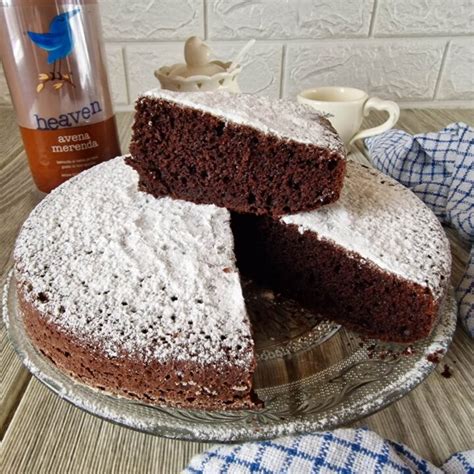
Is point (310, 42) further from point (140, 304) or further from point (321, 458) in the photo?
point (321, 458)

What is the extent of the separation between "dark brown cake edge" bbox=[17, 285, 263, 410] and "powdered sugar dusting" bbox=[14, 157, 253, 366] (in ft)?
0.06

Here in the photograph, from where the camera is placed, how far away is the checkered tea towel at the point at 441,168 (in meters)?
1.53

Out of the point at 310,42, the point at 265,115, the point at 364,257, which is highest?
the point at 265,115

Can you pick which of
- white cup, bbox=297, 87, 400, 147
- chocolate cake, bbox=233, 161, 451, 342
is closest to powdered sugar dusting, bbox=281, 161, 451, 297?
chocolate cake, bbox=233, 161, 451, 342

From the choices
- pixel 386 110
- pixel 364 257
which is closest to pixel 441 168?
pixel 386 110

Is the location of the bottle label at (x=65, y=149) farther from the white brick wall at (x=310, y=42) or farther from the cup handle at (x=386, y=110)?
the white brick wall at (x=310, y=42)

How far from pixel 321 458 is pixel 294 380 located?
0.23 m

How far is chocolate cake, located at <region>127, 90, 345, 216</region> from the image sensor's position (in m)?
1.23

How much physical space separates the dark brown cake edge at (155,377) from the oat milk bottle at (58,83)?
71 cm

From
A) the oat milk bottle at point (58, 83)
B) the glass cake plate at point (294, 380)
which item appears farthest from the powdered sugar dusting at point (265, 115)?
the glass cake plate at point (294, 380)

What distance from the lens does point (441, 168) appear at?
5.52ft

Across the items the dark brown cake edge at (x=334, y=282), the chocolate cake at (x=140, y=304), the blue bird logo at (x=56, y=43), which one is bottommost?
the dark brown cake edge at (x=334, y=282)

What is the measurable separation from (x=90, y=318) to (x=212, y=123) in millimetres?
595

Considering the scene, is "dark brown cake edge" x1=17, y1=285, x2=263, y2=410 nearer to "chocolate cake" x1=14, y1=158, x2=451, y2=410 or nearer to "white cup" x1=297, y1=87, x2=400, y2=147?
"chocolate cake" x1=14, y1=158, x2=451, y2=410
